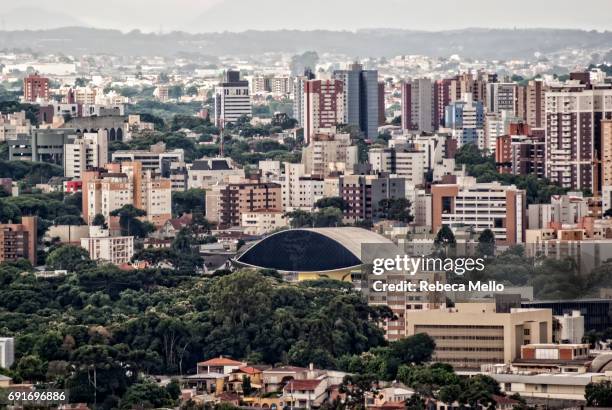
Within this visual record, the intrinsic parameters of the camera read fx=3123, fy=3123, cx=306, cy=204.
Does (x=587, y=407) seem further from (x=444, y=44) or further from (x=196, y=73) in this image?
(x=444, y=44)

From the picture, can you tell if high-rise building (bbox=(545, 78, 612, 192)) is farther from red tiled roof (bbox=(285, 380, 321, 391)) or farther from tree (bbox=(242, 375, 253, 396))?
red tiled roof (bbox=(285, 380, 321, 391))

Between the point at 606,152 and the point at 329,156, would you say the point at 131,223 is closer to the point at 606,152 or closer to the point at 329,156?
the point at 329,156

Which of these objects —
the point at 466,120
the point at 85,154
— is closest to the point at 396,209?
the point at 85,154

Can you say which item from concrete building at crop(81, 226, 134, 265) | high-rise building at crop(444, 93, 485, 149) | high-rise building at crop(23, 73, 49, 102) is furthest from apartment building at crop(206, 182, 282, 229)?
high-rise building at crop(23, 73, 49, 102)

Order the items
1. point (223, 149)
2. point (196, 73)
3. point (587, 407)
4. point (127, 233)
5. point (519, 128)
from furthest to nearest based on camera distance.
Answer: point (196, 73), point (223, 149), point (519, 128), point (127, 233), point (587, 407)

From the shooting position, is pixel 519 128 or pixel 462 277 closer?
pixel 462 277

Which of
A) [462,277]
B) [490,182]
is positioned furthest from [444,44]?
[462,277]

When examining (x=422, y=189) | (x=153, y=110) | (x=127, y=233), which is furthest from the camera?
(x=153, y=110)
